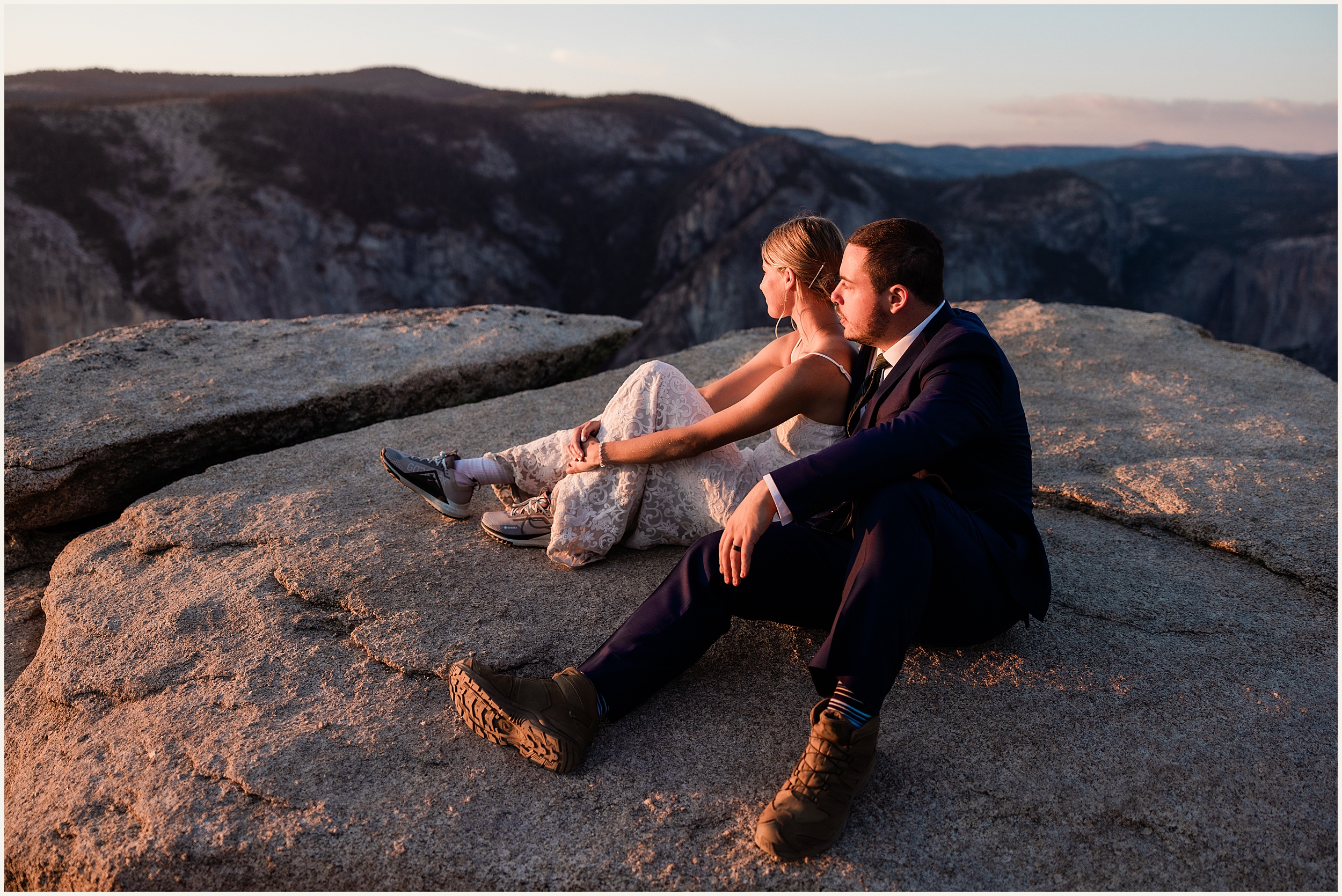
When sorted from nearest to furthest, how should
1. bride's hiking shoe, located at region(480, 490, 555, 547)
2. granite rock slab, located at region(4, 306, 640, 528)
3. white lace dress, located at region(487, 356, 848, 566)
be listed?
white lace dress, located at region(487, 356, 848, 566)
bride's hiking shoe, located at region(480, 490, 555, 547)
granite rock slab, located at region(4, 306, 640, 528)

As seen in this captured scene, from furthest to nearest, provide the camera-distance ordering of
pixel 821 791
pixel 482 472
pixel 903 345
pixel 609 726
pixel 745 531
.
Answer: pixel 482 472, pixel 903 345, pixel 609 726, pixel 745 531, pixel 821 791

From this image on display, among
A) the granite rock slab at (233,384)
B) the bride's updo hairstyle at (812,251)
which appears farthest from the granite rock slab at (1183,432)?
the granite rock slab at (233,384)

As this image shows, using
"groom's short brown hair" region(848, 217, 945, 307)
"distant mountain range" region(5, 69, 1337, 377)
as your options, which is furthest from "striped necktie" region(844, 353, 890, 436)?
"distant mountain range" region(5, 69, 1337, 377)

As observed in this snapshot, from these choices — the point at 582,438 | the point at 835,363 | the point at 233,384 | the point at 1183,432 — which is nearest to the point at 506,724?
the point at 582,438

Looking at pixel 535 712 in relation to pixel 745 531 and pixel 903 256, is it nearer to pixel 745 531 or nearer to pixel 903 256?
pixel 745 531

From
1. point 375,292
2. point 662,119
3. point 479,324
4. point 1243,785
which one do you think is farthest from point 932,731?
point 662,119

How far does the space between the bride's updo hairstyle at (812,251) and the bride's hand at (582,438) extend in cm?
99

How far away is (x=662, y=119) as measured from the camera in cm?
4278

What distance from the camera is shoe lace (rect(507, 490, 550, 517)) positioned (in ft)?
11.4

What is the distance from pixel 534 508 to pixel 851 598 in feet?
5.75

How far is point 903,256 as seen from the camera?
8.19 ft

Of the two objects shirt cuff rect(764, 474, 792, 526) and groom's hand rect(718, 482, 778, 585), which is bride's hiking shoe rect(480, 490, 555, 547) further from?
shirt cuff rect(764, 474, 792, 526)

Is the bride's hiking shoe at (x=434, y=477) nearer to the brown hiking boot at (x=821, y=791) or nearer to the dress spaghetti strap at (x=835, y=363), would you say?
the dress spaghetti strap at (x=835, y=363)

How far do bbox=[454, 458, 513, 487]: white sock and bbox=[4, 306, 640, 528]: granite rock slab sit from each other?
2132 millimetres
